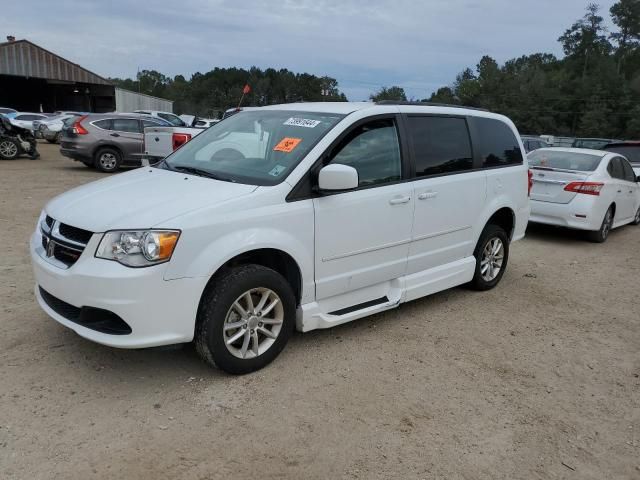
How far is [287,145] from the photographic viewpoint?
4.12 metres

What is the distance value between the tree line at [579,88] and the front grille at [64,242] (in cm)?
6831

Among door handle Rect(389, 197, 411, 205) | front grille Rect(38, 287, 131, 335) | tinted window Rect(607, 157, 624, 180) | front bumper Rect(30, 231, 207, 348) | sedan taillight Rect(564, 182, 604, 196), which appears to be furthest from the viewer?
tinted window Rect(607, 157, 624, 180)

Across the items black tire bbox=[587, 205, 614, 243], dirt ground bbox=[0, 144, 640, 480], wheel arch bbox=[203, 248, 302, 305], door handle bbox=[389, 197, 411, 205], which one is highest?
door handle bbox=[389, 197, 411, 205]

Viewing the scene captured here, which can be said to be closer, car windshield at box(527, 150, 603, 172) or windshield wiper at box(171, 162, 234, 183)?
windshield wiper at box(171, 162, 234, 183)

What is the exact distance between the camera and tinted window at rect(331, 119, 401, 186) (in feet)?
13.9

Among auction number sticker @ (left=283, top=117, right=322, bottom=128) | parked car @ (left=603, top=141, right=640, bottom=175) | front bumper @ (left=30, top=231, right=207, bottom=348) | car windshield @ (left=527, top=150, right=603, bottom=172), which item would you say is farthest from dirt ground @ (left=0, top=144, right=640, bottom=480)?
parked car @ (left=603, top=141, right=640, bottom=175)

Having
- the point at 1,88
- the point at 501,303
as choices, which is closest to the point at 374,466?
the point at 501,303

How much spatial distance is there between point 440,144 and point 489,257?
1568mm

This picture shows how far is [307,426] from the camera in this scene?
324 centimetres

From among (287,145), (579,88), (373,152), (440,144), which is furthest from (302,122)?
(579,88)

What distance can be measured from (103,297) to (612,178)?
864 centimetres

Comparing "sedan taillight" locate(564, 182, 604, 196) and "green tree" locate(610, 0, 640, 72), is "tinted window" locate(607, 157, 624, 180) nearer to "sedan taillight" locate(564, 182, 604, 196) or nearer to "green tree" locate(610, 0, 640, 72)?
"sedan taillight" locate(564, 182, 604, 196)

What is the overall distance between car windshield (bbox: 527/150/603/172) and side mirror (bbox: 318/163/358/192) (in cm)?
634

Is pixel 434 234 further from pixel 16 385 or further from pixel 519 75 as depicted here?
pixel 519 75
